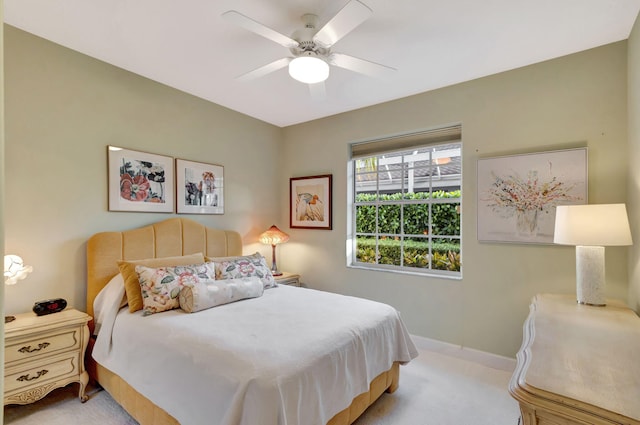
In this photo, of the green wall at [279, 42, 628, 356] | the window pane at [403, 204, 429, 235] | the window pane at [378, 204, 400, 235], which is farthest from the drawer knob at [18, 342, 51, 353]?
the window pane at [403, 204, 429, 235]

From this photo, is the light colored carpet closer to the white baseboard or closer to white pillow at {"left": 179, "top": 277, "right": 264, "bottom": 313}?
the white baseboard

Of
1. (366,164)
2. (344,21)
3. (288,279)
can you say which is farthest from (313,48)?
(288,279)

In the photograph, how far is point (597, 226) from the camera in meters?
1.92

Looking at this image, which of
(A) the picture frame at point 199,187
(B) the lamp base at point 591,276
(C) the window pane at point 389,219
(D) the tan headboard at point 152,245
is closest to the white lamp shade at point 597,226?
(B) the lamp base at point 591,276

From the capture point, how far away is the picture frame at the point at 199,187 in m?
3.22

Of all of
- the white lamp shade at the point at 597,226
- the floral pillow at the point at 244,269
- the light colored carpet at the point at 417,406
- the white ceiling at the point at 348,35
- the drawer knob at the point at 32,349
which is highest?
the white ceiling at the point at 348,35

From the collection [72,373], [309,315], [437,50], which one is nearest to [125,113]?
[72,373]

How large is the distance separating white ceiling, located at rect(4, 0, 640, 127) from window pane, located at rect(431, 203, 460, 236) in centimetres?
122

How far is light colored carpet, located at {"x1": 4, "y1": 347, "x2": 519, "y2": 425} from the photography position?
2.07m

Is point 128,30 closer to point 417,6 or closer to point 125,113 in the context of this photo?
point 125,113

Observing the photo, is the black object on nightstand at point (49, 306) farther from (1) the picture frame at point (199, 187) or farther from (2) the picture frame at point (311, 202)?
(2) the picture frame at point (311, 202)

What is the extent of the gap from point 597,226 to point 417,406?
5.58ft

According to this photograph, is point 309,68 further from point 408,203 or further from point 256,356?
point 408,203

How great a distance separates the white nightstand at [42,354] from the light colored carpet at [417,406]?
0.49ft
